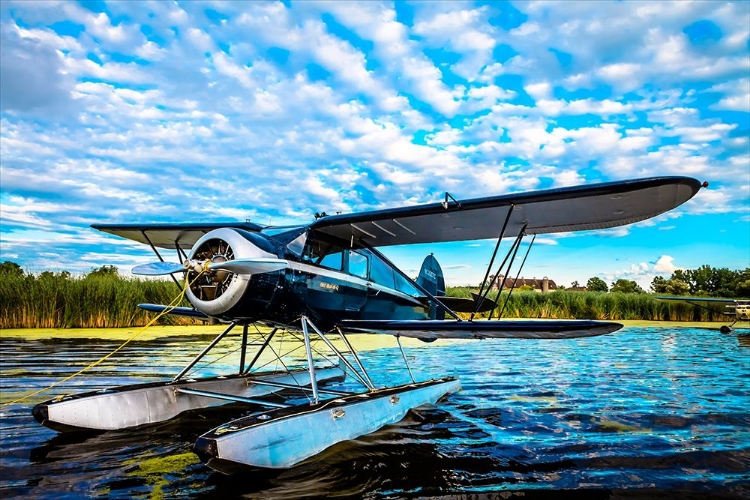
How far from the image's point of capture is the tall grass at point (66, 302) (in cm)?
1661

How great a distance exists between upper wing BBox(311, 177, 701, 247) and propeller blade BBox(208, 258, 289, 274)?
1.31m

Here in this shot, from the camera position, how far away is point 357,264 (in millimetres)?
8031

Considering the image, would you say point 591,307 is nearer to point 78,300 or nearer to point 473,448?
point 473,448

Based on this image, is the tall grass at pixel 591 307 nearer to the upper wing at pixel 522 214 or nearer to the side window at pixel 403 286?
the side window at pixel 403 286

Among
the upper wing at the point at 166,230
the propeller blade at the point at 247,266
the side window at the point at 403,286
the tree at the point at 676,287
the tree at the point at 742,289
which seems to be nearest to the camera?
the propeller blade at the point at 247,266

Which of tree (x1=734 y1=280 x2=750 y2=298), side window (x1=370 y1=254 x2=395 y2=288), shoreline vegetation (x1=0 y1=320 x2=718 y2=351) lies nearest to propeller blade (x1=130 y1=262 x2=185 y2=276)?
side window (x1=370 y1=254 x2=395 y2=288)

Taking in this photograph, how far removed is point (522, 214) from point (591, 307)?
21.6m

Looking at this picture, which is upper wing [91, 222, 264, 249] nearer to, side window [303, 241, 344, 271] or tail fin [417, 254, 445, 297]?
side window [303, 241, 344, 271]

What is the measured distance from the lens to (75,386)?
801 cm

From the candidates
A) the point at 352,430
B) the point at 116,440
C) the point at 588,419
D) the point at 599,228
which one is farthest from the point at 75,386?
the point at 599,228

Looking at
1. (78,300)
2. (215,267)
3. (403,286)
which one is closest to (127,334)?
(78,300)

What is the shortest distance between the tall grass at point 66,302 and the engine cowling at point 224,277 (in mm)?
10931

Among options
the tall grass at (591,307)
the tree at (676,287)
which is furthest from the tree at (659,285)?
the tall grass at (591,307)

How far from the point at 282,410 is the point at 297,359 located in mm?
7611
